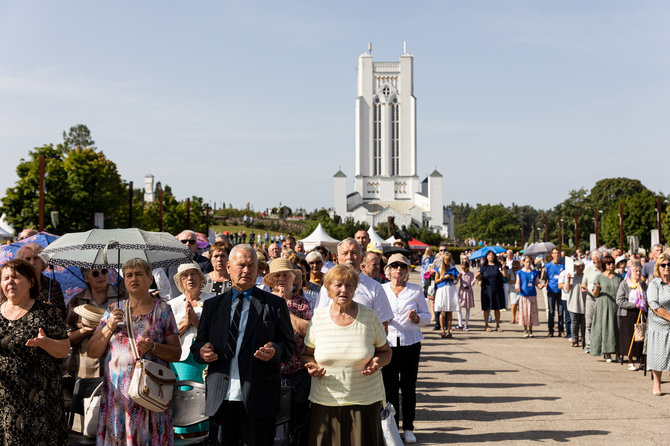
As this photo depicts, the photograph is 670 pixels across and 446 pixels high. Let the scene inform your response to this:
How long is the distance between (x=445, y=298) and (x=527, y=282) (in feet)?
6.71

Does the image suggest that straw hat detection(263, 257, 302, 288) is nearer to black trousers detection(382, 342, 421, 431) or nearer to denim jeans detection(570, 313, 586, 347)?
black trousers detection(382, 342, 421, 431)

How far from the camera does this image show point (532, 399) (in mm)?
9781

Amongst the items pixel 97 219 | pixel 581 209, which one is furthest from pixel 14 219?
pixel 581 209

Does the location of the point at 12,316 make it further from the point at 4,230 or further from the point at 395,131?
the point at 395,131

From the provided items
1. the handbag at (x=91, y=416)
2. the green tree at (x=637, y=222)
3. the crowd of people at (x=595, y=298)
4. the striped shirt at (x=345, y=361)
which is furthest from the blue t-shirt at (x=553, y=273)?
the green tree at (x=637, y=222)

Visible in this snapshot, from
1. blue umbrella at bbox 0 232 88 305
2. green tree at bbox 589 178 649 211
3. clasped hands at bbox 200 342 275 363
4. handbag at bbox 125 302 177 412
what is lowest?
handbag at bbox 125 302 177 412

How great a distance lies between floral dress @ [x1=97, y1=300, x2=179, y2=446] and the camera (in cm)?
529

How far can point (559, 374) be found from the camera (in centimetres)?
1183

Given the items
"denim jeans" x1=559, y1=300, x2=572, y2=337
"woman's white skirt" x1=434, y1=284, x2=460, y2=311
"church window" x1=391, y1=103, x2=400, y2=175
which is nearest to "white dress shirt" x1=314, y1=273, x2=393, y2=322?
"denim jeans" x1=559, y1=300, x2=572, y2=337

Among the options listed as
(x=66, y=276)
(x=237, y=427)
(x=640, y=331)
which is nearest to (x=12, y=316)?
(x=237, y=427)

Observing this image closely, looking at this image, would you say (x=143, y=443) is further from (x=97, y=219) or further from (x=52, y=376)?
(x=97, y=219)

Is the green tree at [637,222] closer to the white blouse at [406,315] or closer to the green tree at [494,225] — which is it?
the green tree at [494,225]

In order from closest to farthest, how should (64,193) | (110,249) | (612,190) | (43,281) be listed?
(43,281)
(110,249)
(64,193)
(612,190)

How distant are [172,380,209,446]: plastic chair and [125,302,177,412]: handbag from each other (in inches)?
8.8
